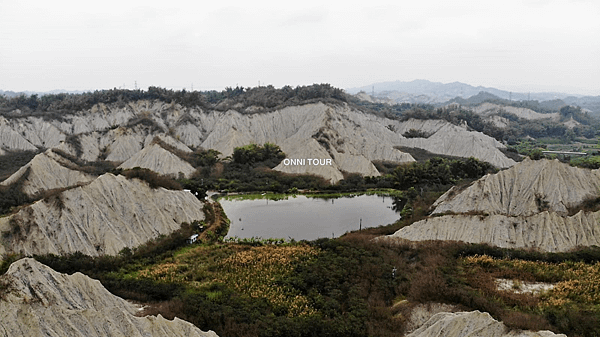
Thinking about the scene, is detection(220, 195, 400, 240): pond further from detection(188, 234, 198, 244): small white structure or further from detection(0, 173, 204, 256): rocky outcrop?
detection(0, 173, 204, 256): rocky outcrop

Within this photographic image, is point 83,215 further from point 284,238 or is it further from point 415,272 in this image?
point 415,272

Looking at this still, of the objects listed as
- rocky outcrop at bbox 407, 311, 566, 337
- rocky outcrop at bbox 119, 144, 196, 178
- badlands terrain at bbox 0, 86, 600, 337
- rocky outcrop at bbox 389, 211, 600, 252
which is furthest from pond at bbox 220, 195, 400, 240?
rocky outcrop at bbox 407, 311, 566, 337

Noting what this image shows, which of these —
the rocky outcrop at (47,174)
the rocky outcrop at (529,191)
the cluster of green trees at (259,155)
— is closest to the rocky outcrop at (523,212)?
the rocky outcrop at (529,191)

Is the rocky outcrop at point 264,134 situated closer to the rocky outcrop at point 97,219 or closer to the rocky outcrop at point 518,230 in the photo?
the rocky outcrop at point 518,230

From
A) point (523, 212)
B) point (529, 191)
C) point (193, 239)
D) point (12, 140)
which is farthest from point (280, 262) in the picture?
point (12, 140)

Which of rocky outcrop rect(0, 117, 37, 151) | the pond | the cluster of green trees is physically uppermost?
rocky outcrop rect(0, 117, 37, 151)

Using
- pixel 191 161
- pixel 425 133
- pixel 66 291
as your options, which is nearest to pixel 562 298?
pixel 66 291
